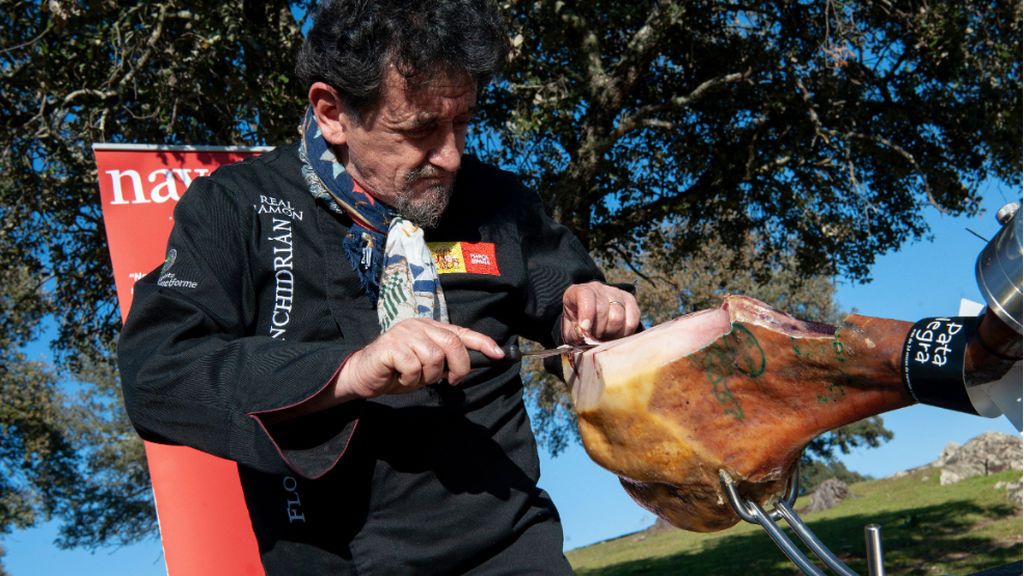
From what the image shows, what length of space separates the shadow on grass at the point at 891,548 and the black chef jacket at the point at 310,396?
711cm

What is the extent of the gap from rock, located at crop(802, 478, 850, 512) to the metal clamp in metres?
21.8

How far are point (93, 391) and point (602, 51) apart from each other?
51.3 ft

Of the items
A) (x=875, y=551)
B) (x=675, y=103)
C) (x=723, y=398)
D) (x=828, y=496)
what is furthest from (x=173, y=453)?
(x=828, y=496)

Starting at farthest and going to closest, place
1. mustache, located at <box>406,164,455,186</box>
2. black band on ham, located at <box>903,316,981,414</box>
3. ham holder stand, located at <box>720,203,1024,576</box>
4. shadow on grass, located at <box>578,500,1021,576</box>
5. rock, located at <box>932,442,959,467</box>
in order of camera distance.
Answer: rock, located at <box>932,442,959,467</box> → shadow on grass, located at <box>578,500,1021,576</box> → mustache, located at <box>406,164,455,186</box> → black band on ham, located at <box>903,316,981,414</box> → ham holder stand, located at <box>720,203,1024,576</box>

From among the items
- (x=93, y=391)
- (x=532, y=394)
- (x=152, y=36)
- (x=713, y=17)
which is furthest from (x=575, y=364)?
(x=93, y=391)

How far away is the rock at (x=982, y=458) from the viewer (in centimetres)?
1939

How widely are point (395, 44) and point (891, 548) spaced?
39.8ft

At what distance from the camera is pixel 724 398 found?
211 cm

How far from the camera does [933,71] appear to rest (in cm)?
1023

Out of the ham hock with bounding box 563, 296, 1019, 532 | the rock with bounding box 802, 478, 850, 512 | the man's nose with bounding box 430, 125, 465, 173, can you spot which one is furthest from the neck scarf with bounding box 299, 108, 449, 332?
the rock with bounding box 802, 478, 850, 512

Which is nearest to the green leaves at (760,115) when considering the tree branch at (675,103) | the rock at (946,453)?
the tree branch at (675,103)

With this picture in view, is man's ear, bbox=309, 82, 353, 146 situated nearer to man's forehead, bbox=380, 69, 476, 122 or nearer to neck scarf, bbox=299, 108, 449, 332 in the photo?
neck scarf, bbox=299, 108, 449, 332

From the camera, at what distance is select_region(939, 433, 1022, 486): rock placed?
19391mm

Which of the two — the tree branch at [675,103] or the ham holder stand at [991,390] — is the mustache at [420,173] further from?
the tree branch at [675,103]
